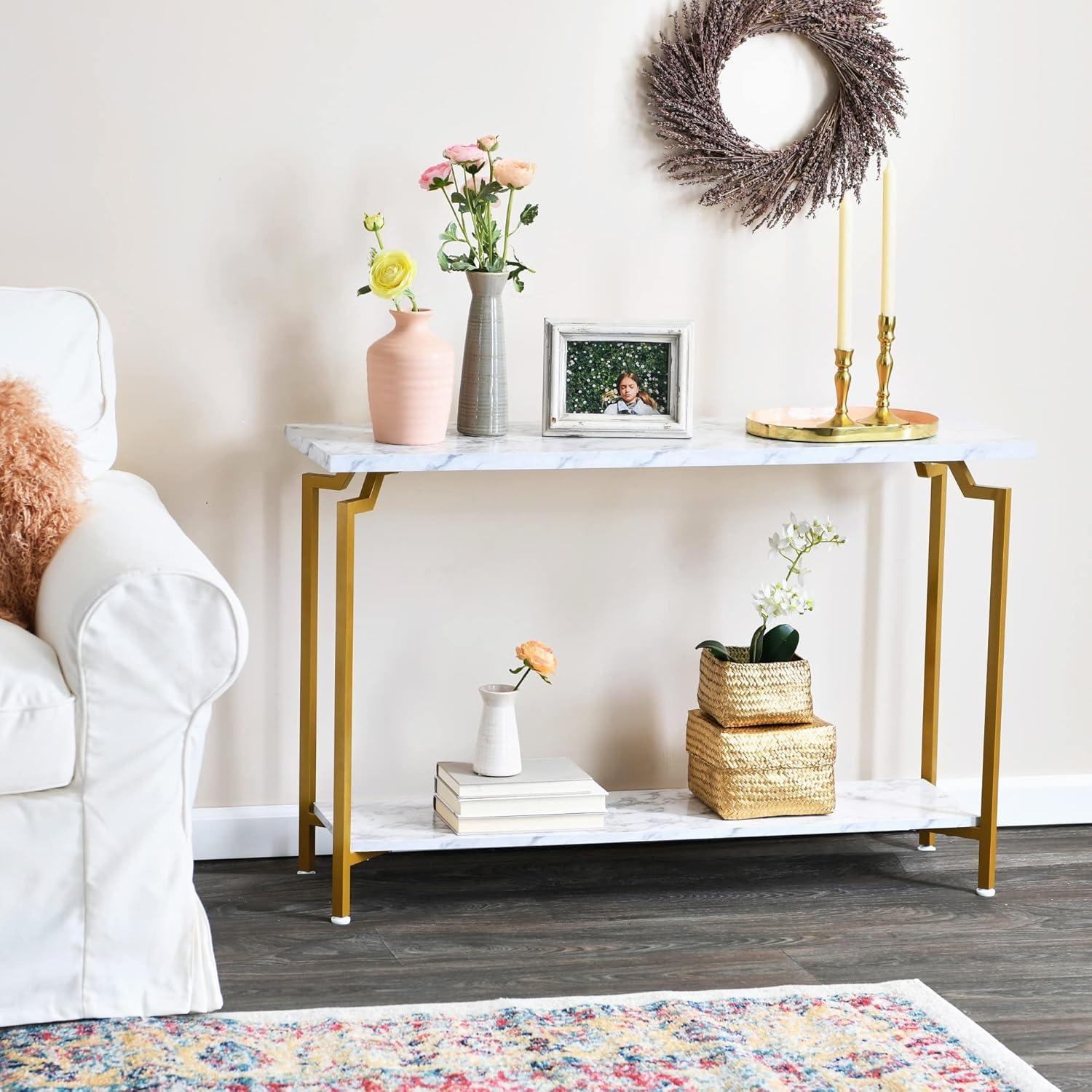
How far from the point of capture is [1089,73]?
2533 mm

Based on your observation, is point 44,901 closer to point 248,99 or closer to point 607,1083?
point 607,1083

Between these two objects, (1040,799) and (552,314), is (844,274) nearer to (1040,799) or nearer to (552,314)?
(552,314)

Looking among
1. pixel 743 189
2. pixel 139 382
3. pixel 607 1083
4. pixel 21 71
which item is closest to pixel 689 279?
pixel 743 189

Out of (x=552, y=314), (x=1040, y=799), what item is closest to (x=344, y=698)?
(x=552, y=314)

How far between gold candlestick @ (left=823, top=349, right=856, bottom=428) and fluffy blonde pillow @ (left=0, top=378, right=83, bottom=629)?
115cm

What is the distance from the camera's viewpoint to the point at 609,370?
2.21 meters

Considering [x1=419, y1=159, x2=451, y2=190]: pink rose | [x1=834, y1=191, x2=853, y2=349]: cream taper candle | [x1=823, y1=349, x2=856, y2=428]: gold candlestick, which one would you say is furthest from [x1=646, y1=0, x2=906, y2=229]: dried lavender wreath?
[x1=419, y1=159, x2=451, y2=190]: pink rose

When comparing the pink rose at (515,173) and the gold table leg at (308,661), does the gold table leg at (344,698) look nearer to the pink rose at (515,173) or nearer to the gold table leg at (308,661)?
the gold table leg at (308,661)

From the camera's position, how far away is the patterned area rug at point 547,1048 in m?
1.66

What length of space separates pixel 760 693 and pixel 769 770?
0.12 meters

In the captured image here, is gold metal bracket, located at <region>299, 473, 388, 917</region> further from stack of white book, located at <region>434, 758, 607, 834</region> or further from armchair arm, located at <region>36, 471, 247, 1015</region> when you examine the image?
armchair arm, located at <region>36, 471, 247, 1015</region>

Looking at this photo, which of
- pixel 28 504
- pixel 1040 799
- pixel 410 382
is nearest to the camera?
pixel 28 504

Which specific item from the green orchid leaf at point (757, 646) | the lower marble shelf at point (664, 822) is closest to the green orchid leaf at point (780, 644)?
the green orchid leaf at point (757, 646)

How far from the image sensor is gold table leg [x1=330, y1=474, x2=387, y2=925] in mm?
2088
